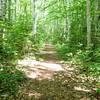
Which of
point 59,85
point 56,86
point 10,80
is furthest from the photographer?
point 59,85

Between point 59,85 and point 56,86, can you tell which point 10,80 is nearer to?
point 56,86

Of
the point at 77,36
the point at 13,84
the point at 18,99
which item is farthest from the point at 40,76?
the point at 77,36

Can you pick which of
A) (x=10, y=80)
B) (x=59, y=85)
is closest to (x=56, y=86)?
(x=59, y=85)

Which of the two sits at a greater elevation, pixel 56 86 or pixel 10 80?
pixel 10 80

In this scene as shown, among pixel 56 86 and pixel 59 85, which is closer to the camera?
pixel 56 86

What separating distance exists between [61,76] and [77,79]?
2.59 feet

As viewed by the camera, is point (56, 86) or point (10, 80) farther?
point (56, 86)

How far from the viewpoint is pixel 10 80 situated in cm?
766

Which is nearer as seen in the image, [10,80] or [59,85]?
[10,80]

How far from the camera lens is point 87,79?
30.5ft

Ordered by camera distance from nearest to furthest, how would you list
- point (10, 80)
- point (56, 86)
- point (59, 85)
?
point (10, 80) < point (56, 86) < point (59, 85)

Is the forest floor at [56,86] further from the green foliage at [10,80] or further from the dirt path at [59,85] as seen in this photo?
the green foliage at [10,80]

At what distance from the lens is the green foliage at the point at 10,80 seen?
6925mm

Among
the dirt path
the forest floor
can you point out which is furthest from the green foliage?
the dirt path
